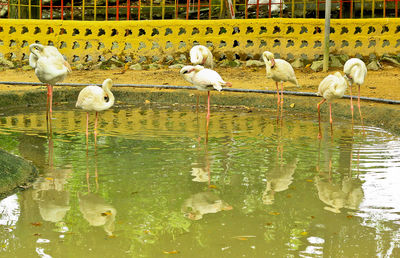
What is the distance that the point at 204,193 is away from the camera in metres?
6.06

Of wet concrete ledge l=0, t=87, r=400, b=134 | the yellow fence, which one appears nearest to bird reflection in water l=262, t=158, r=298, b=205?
wet concrete ledge l=0, t=87, r=400, b=134

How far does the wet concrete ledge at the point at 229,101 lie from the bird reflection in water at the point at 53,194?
15.6 ft

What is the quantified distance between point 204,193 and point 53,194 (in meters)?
1.39

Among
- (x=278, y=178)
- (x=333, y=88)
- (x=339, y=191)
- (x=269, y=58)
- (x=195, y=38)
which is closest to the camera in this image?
(x=339, y=191)

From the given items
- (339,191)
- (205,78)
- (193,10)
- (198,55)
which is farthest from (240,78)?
(339,191)

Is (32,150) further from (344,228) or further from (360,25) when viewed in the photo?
(360,25)

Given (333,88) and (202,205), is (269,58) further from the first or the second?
(202,205)

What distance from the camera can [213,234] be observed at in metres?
4.89

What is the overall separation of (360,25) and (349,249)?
11.4m

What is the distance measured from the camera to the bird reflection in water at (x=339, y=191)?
570 centimetres

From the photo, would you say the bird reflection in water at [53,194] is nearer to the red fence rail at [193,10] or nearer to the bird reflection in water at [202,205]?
the bird reflection in water at [202,205]

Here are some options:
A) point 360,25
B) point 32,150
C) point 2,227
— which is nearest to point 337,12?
point 360,25

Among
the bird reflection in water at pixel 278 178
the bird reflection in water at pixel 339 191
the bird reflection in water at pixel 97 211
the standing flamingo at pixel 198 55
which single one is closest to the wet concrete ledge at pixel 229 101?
the standing flamingo at pixel 198 55

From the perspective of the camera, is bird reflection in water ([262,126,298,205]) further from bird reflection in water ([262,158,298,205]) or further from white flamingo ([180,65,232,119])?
white flamingo ([180,65,232,119])
